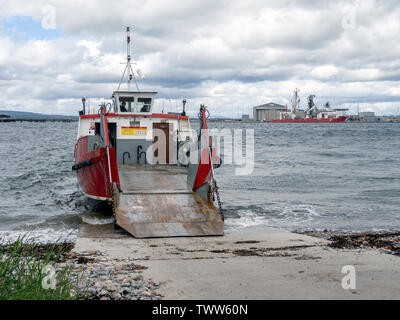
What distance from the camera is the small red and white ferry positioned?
10.8 m

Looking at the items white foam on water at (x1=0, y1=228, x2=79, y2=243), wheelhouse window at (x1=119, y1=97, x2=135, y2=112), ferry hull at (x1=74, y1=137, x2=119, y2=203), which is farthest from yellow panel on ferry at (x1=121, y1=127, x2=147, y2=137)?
white foam on water at (x1=0, y1=228, x2=79, y2=243)

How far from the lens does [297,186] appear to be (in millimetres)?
20906

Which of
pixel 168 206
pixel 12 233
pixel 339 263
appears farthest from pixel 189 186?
pixel 339 263

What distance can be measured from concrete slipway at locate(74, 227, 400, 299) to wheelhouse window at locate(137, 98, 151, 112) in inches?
332

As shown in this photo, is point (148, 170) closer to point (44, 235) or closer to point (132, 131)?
point (132, 131)

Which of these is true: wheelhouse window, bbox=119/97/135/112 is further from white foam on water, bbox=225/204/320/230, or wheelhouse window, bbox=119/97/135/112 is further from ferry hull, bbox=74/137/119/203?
white foam on water, bbox=225/204/320/230

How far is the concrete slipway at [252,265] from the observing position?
619 cm

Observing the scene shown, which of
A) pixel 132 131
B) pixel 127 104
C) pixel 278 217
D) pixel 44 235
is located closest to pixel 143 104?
pixel 127 104

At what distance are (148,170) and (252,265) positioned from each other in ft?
28.0

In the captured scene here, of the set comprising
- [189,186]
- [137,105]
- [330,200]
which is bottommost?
[330,200]

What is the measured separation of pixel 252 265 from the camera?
759cm

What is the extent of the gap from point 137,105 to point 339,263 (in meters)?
12.1

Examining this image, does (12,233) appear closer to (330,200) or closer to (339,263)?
(339,263)
